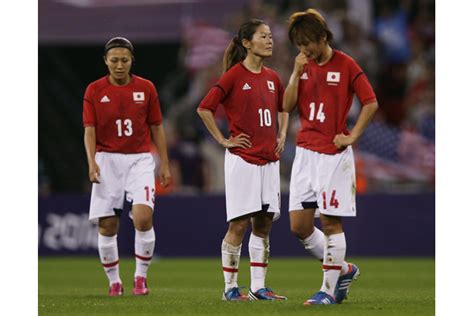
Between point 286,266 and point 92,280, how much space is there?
3.52 metres

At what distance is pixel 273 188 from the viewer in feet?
29.9

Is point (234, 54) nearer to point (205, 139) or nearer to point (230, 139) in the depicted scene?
point (230, 139)

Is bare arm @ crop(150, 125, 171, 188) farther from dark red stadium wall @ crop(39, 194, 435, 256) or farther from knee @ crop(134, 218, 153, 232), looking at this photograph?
dark red stadium wall @ crop(39, 194, 435, 256)

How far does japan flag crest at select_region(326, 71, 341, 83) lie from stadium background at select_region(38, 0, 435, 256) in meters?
9.14

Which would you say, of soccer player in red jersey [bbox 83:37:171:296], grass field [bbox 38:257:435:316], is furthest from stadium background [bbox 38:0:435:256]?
soccer player in red jersey [bbox 83:37:171:296]

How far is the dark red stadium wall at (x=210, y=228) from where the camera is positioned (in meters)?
17.4

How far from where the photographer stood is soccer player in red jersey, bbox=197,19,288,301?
895 cm

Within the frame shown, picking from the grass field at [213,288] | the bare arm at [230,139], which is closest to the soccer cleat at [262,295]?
the grass field at [213,288]

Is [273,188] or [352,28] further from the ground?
[352,28]

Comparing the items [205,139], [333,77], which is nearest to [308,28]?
Answer: [333,77]

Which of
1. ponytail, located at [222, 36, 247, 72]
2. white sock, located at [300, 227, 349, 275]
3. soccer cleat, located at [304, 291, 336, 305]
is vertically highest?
ponytail, located at [222, 36, 247, 72]

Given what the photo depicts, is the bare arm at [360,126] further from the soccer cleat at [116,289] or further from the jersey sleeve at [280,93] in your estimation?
the soccer cleat at [116,289]
